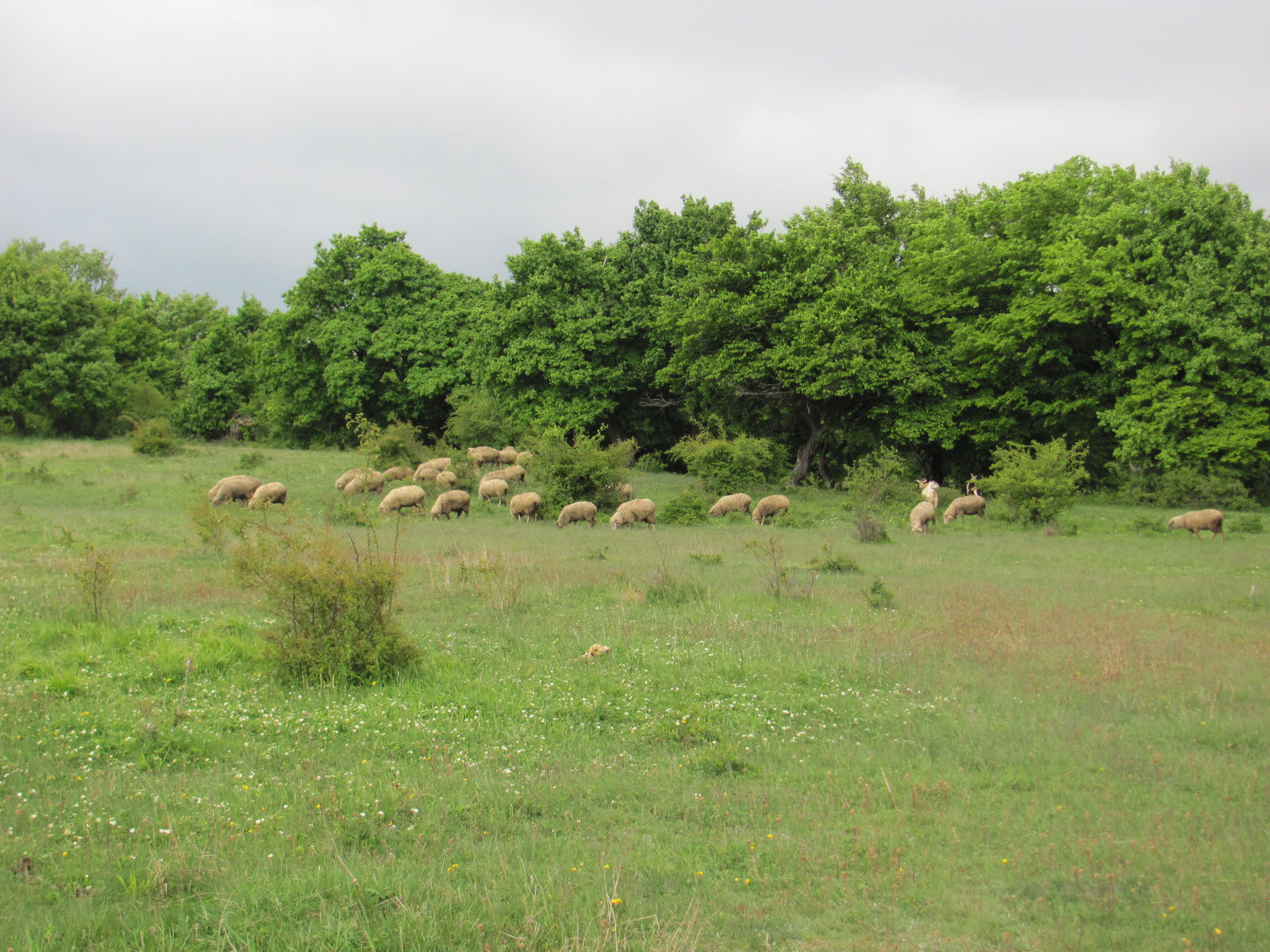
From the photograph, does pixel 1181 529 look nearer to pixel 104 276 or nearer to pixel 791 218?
pixel 791 218

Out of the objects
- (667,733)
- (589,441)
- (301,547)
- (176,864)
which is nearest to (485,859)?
(176,864)

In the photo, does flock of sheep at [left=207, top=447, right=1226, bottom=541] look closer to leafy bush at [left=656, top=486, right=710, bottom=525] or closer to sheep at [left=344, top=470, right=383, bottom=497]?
sheep at [left=344, top=470, right=383, bottom=497]

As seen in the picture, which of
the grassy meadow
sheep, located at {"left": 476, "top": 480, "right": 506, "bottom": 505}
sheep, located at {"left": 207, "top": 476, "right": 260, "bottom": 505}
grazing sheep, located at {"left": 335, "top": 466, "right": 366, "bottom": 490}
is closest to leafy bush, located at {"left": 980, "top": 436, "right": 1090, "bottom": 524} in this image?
the grassy meadow

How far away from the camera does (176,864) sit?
5277 mm

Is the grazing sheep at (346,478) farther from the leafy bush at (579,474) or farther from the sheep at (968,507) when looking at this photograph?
the sheep at (968,507)

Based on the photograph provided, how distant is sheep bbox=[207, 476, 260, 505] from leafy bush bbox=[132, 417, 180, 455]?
10.2 m

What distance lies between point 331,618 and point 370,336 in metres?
42.7

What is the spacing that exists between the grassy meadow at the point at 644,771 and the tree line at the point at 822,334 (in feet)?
74.4

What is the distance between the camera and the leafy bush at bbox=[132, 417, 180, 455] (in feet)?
120

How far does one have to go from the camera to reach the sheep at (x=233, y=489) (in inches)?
1078

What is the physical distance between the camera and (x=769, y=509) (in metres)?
29.4

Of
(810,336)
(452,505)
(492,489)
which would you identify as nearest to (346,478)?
(492,489)

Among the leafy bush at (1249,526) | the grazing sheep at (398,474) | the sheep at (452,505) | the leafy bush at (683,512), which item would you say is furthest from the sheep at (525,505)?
the leafy bush at (1249,526)

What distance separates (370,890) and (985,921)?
3.53 meters
